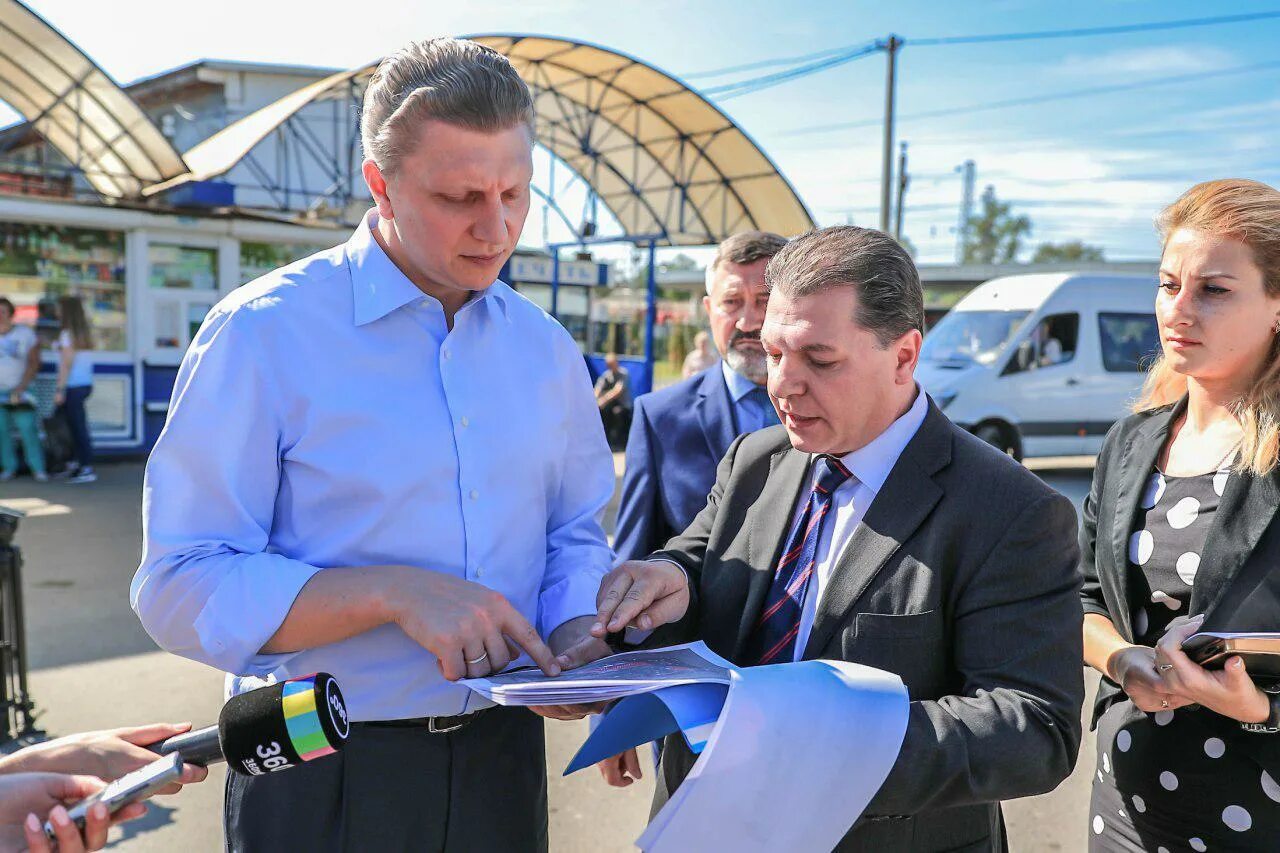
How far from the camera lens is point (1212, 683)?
1714 millimetres

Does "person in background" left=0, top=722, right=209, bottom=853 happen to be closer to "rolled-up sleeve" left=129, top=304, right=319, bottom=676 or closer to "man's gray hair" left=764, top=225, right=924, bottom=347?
"rolled-up sleeve" left=129, top=304, right=319, bottom=676

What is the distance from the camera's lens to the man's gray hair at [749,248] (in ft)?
10.2

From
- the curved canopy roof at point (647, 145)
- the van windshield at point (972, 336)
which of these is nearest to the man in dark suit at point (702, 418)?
the van windshield at point (972, 336)

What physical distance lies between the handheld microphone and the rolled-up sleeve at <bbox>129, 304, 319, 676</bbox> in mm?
296

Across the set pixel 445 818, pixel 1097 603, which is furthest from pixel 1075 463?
pixel 445 818

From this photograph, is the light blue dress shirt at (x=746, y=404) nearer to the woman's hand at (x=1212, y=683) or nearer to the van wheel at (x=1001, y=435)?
the woman's hand at (x=1212, y=683)

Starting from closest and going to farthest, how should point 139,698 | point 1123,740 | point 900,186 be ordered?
1. point 1123,740
2. point 139,698
3. point 900,186

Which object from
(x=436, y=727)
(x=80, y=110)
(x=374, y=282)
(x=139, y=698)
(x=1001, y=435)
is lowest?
(x=139, y=698)

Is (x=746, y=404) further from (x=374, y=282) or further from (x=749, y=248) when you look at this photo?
(x=374, y=282)

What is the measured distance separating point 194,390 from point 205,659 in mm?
418

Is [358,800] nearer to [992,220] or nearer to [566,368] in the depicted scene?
[566,368]

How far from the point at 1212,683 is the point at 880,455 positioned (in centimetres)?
70

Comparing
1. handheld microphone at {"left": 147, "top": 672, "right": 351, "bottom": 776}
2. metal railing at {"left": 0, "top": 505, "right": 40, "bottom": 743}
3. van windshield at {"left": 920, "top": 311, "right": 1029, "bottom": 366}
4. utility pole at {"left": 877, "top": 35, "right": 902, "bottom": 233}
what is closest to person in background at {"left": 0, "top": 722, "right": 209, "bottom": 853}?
handheld microphone at {"left": 147, "top": 672, "right": 351, "bottom": 776}

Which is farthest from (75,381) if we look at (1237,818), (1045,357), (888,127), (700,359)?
(888,127)
